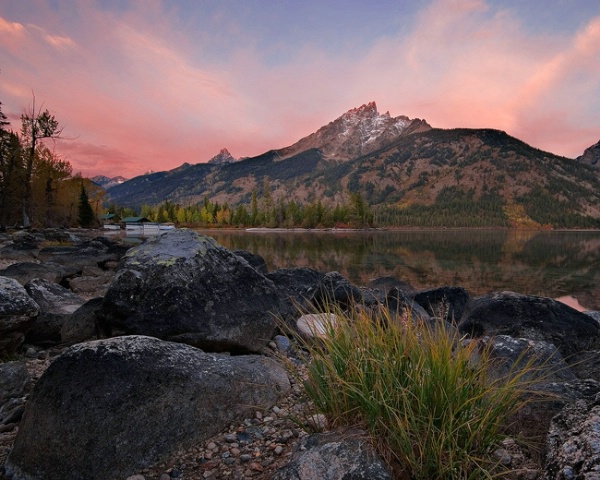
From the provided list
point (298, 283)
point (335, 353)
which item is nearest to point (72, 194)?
point (298, 283)

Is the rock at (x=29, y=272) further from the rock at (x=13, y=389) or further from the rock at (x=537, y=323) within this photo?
the rock at (x=537, y=323)

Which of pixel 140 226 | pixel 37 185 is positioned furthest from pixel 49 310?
pixel 140 226

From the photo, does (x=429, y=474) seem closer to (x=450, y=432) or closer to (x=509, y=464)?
(x=450, y=432)

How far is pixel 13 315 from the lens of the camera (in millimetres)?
6000

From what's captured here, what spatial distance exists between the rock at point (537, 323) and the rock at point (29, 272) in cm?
1451

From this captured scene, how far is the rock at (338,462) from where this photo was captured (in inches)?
103

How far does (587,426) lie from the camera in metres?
2.73

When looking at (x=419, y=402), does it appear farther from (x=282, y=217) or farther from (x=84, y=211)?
(x=282, y=217)

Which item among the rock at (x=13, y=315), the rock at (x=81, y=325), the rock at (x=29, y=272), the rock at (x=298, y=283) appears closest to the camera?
the rock at (x=13, y=315)

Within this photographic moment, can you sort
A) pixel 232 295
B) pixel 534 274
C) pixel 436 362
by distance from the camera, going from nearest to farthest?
pixel 436 362 < pixel 232 295 < pixel 534 274

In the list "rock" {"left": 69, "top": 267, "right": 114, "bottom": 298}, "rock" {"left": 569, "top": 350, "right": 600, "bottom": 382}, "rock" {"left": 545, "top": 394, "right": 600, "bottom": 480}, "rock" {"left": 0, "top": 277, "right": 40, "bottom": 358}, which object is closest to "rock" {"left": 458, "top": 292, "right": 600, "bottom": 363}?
"rock" {"left": 569, "top": 350, "right": 600, "bottom": 382}

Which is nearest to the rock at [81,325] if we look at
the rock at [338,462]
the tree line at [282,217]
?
the rock at [338,462]

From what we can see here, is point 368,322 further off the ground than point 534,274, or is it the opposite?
point 368,322

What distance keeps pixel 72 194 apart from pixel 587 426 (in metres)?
95.1
